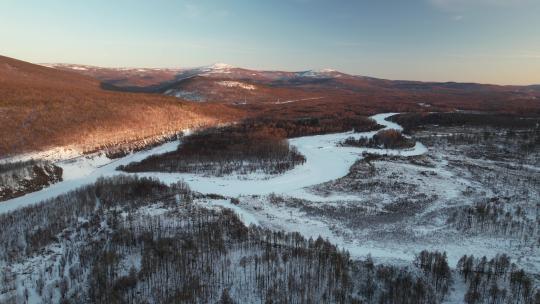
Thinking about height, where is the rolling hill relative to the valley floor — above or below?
above

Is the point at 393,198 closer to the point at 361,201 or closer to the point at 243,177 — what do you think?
the point at 361,201

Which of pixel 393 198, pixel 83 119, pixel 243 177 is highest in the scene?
pixel 83 119

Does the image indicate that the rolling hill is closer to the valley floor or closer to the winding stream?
the winding stream

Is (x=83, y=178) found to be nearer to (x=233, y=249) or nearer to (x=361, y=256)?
(x=233, y=249)

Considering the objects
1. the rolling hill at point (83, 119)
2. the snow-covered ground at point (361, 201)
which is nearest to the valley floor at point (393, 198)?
the snow-covered ground at point (361, 201)

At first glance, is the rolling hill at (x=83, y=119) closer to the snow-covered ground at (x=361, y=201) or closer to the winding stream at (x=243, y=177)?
the winding stream at (x=243, y=177)

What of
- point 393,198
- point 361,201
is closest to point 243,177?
point 361,201

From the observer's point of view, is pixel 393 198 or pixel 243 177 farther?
pixel 243 177

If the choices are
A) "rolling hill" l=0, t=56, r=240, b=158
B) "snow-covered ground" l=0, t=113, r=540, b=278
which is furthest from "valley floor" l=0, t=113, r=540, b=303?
"rolling hill" l=0, t=56, r=240, b=158

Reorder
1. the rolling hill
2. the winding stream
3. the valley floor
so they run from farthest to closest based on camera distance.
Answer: the rolling hill, the winding stream, the valley floor

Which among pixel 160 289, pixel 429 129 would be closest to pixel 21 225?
pixel 160 289

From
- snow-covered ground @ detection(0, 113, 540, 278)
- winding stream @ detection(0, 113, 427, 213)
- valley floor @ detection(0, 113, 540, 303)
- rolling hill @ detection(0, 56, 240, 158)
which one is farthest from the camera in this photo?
rolling hill @ detection(0, 56, 240, 158)

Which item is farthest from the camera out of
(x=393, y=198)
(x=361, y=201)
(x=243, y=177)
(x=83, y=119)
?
(x=83, y=119)
